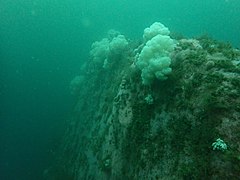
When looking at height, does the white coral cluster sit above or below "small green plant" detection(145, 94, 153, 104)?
above

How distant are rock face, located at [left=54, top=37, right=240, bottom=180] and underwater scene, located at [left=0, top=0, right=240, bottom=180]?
33 millimetres

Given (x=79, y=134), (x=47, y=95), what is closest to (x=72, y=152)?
(x=79, y=134)

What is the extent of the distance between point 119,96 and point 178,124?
4688 mm

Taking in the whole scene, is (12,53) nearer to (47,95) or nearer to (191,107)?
(47,95)

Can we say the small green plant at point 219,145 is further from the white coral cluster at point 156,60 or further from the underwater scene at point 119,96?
the white coral cluster at point 156,60

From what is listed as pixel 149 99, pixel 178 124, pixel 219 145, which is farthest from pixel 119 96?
pixel 219 145

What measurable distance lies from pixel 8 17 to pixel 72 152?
29629 millimetres

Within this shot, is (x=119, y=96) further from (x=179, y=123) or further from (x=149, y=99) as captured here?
(x=179, y=123)

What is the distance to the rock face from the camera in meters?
6.25

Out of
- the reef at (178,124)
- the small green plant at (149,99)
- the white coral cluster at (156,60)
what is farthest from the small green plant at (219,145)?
the small green plant at (149,99)

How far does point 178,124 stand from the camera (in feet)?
25.3

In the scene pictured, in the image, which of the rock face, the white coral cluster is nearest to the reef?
the rock face

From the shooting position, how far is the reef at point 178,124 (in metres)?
6.21

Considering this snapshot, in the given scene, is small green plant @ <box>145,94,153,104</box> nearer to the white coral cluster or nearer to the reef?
the reef
